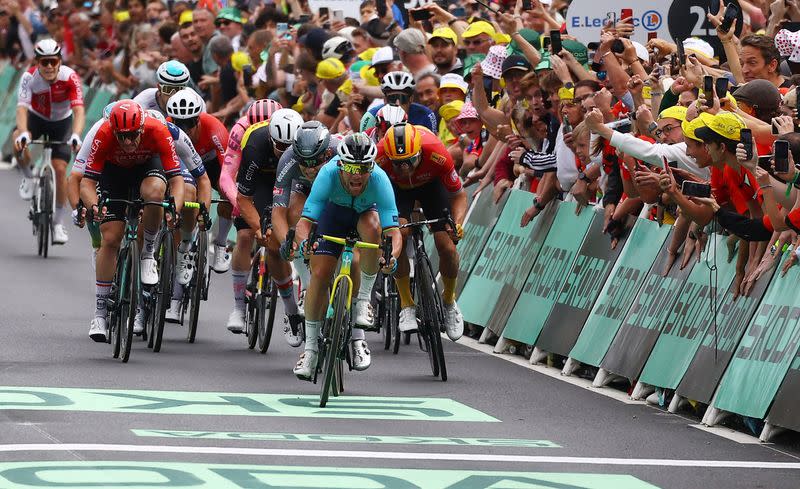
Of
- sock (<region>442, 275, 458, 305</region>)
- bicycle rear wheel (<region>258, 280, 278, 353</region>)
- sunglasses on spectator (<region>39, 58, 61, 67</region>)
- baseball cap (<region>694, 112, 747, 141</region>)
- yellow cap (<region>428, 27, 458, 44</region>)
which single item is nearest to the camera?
baseball cap (<region>694, 112, 747, 141</region>)

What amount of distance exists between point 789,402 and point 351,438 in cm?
262

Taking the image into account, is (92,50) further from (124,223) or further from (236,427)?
(236,427)

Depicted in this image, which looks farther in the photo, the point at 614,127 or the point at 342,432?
the point at 614,127

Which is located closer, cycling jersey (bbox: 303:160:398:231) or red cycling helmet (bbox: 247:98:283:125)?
cycling jersey (bbox: 303:160:398:231)

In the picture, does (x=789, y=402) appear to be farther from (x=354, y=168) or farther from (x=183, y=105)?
(x=183, y=105)

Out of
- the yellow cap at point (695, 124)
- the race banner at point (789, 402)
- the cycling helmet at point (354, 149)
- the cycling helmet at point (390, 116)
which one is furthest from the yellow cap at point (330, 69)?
the race banner at point (789, 402)

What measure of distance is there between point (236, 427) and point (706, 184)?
3.37 metres

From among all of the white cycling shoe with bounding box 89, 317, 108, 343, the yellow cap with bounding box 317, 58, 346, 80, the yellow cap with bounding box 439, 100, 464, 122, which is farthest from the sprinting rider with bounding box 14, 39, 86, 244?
the white cycling shoe with bounding box 89, 317, 108, 343

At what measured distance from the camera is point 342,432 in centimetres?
1120

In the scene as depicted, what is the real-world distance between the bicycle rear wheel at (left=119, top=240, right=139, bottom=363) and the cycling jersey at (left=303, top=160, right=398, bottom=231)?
193cm

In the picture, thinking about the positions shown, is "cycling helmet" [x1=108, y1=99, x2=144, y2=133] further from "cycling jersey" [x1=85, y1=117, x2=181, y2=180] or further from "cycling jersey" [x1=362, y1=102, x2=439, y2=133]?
"cycling jersey" [x1=362, y1=102, x2=439, y2=133]

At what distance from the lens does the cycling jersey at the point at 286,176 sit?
45.0ft

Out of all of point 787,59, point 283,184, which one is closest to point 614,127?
point 787,59

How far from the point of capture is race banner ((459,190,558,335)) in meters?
15.9
